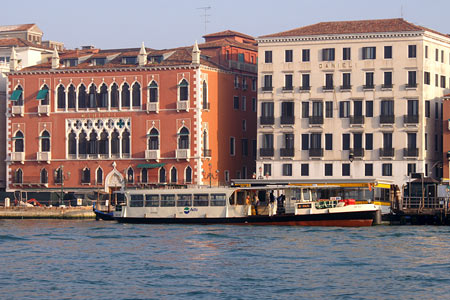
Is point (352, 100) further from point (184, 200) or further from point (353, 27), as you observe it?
point (184, 200)

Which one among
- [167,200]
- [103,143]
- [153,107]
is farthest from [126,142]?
[167,200]

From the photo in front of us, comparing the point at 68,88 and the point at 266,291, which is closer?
the point at 266,291

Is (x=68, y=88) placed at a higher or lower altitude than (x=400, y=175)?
higher

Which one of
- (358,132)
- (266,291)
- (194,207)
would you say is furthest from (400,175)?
(266,291)

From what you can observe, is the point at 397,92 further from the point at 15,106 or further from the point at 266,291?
the point at 266,291

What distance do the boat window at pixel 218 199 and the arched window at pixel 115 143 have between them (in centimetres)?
1916

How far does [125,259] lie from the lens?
148ft

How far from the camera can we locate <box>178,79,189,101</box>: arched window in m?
80.5

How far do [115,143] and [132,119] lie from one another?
2205 mm

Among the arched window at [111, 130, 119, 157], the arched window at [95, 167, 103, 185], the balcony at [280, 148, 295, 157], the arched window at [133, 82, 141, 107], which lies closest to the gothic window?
the arched window at [111, 130, 119, 157]

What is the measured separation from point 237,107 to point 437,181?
1766 cm

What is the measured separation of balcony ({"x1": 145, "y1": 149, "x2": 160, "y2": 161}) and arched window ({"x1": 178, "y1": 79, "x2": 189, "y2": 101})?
13.0 feet

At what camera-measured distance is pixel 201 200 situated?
2549 inches

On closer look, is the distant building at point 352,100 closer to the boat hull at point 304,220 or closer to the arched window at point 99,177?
the arched window at point 99,177
